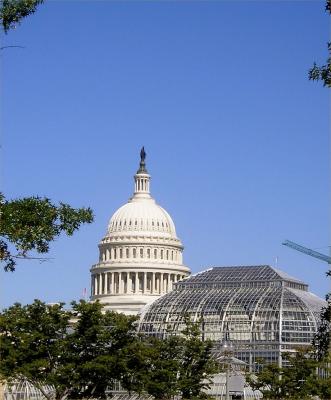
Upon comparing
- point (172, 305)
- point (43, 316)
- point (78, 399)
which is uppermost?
point (172, 305)

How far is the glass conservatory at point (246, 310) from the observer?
146500 mm

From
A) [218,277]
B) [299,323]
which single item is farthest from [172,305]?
[299,323]

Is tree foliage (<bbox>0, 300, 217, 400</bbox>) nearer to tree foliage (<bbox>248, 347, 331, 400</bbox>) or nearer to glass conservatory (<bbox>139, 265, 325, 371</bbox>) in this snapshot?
tree foliage (<bbox>248, 347, 331, 400</bbox>)

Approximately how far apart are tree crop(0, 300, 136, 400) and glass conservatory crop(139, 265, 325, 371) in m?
54.4

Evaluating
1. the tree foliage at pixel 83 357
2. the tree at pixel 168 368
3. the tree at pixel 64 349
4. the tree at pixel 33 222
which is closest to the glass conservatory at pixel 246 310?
the tree at pixel 168 368

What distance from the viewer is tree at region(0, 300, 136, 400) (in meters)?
77.5

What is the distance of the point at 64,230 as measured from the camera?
117 feet

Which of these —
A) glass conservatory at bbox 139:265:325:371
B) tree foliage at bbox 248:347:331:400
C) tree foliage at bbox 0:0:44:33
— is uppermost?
glass conservatory at bbox 139:265:325:371

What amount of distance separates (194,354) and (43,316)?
12836 millimetres

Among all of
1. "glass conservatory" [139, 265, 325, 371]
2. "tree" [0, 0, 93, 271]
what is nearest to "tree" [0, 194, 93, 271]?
"tree" [0, 0, 93, 271]

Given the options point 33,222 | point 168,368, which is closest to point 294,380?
point 168,368

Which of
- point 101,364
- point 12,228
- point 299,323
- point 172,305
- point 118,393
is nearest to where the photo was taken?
point 12,228

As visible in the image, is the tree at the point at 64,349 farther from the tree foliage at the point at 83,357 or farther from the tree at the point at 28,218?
the tree at the point at 28,218

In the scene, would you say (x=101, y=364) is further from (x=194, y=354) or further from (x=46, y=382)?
(x=194, y=354)
